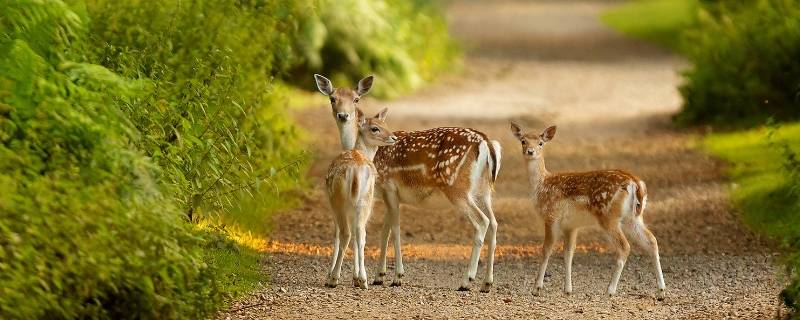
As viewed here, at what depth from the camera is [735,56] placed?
73.3ft

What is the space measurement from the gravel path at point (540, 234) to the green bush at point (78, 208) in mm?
1236

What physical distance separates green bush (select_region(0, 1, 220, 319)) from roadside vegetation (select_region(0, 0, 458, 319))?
10 millimetres

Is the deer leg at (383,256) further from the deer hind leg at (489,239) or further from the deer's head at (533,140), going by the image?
the deer's head at (533,140)

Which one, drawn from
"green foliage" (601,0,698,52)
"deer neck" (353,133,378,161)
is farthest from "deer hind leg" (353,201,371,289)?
"green foliage" (601,0,698,52)

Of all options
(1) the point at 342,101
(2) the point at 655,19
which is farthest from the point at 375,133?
(2) the point at 655,19

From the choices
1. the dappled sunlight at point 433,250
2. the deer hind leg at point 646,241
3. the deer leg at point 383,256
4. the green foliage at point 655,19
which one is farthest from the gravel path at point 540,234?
the green foliage at point 655,19

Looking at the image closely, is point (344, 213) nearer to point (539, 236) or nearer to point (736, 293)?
point (736, 293)

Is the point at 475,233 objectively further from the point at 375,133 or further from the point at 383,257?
the point at 375,133

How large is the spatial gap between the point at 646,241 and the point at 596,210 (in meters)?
0.41

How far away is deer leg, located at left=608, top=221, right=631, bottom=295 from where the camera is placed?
36.6 ft

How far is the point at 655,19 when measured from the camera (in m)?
42.6

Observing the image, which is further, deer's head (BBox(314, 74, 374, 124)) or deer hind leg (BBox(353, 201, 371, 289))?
deer's head (BBox(314, 74, 374, 124))

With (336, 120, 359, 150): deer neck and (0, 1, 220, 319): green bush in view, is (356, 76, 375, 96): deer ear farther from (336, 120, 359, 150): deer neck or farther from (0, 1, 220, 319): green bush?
(0, 1, 220, 319): green bush

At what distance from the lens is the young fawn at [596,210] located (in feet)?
36.7
